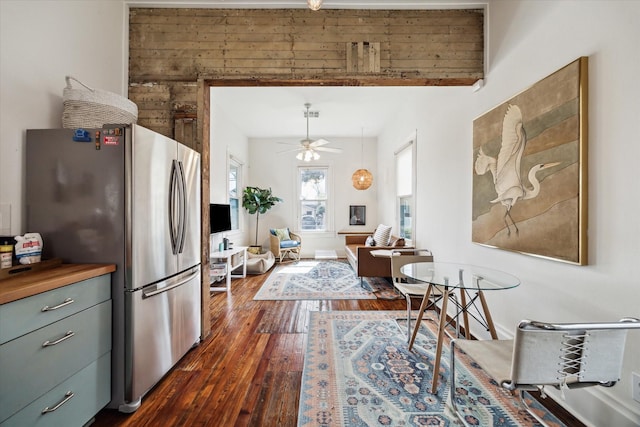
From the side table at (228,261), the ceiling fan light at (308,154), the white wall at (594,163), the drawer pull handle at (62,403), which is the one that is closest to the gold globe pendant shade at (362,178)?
the ceiling fan light at (308,154)

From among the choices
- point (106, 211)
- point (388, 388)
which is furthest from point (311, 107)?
point (388, 388)

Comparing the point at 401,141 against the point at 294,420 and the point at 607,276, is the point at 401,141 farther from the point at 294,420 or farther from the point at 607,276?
the point at 294,420

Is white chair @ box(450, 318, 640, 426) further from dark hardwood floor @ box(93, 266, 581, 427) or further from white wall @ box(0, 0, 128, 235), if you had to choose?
white wall @ box(0, 0, 128, 235)

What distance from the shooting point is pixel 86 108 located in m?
1.82

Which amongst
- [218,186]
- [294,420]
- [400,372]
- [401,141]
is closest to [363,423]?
[294,420]

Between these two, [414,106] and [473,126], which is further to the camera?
[414,106]

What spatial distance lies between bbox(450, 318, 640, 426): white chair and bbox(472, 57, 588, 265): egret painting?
591 millimetres

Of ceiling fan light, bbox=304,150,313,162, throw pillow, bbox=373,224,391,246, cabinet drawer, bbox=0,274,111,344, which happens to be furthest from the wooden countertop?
ceiling fan light, bbox=304,150,313,162

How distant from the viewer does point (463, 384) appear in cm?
193

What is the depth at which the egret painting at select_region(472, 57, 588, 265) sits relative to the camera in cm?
158

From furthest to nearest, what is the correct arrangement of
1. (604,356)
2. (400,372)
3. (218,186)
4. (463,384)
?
(218,186)
(400,372)
(463,384)
(604,356)

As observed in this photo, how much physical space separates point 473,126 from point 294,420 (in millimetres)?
2770

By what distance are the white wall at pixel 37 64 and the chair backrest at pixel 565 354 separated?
267 centimetres

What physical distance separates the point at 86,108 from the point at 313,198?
5.52m
